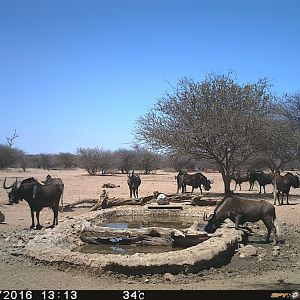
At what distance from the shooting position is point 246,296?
6.81 meters

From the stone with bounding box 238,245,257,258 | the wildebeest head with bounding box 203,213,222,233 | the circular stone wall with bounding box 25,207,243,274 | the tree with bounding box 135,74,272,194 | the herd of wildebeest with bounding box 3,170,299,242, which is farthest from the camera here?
the tree with bounding box 135,74,272,194

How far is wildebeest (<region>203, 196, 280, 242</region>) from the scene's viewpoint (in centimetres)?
1251

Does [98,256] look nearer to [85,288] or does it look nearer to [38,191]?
[85,288]

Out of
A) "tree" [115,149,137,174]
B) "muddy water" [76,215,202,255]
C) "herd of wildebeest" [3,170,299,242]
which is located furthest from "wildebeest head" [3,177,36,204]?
"tree" [115,149,137,174]

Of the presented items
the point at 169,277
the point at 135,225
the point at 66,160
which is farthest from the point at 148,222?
the point at 66,160

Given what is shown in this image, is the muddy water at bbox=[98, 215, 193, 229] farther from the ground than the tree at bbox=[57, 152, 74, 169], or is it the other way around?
the tree at bbox=[57, 152, 74, 169]

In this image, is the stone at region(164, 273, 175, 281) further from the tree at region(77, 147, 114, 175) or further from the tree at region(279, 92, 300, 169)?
the tree at region(77, 147, 114, 175)

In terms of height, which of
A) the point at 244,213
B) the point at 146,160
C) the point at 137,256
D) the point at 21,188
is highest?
the point at 146,160

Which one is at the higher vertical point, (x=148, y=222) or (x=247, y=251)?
(x=247, y=251)

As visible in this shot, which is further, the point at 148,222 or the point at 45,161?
the point at 45,161

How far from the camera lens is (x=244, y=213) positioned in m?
12.7

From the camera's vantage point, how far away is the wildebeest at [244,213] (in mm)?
12508

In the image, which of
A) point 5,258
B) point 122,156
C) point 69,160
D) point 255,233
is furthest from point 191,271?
point 69,160

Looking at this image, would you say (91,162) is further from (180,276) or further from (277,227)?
(180,276)
